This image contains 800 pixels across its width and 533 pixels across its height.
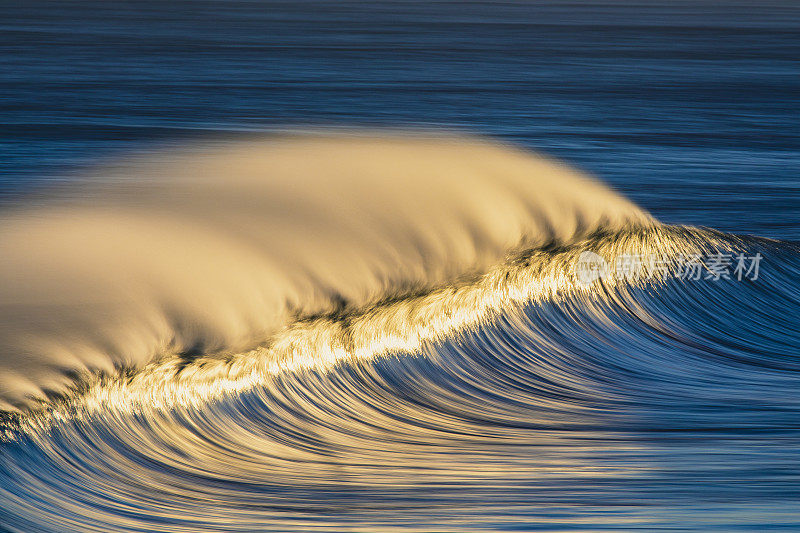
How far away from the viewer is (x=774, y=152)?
7.97 m

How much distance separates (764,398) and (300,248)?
152 centimetres

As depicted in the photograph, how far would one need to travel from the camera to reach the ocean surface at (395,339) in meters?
2.43

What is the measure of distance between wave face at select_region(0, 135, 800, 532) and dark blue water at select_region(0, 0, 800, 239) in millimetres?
1426

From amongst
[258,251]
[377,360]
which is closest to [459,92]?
[258,251]

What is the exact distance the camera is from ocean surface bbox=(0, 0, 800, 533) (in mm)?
2426

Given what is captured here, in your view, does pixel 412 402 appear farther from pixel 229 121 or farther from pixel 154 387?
pixel 229 121

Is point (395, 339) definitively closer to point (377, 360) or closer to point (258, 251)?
point (377, 360)

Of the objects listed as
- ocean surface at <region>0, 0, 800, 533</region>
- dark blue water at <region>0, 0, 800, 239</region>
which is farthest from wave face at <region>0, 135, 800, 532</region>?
dark blue water at <region>0, 0, 800, 239</region>

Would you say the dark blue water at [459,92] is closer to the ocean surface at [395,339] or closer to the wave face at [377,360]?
the ocean surface at [395,339]

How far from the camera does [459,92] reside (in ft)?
40.5

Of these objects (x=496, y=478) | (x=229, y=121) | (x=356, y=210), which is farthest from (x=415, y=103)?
(x=496, y=478)

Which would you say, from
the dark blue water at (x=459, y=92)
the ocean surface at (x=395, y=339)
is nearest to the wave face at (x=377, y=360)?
the ocean surface at (x=395, y=339)

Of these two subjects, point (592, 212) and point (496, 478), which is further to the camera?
point (592, 212)

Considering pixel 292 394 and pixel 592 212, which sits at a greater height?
pixel 592 212
